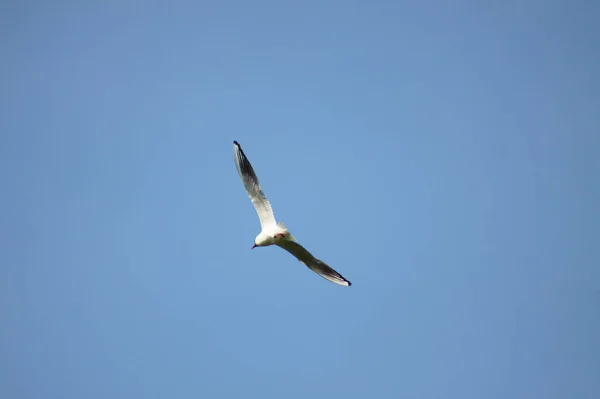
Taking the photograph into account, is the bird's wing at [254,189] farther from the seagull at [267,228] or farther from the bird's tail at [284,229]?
the bird's tail at [284,229]

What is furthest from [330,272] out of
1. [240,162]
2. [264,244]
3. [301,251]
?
[240,162]

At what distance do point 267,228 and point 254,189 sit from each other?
36.0 inches

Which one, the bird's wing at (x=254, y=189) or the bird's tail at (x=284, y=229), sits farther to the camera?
the bird's wing at (x=254, y=189)

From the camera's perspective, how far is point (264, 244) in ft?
42.7

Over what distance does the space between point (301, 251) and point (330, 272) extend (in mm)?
805

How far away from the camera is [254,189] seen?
1291cm

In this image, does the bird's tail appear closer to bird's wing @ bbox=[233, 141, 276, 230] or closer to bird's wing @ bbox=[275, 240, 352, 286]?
bird's wing @ bbox=[275, 240, 352, 286]

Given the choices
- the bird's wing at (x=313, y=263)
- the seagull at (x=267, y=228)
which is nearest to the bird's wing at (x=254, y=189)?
the seagull at (x=267, y=228)

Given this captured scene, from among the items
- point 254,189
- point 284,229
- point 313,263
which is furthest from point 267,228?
point 313,263

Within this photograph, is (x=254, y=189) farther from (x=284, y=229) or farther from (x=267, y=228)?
(x=284, y=229)

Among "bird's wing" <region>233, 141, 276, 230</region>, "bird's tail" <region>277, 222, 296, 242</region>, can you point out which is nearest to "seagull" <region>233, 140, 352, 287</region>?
"bird's wing" <region>233, 141, 276, 230</region>

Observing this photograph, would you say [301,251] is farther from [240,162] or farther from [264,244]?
[240,162]

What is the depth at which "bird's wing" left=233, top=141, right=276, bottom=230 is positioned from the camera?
1277cm

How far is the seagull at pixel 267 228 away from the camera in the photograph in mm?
12633
